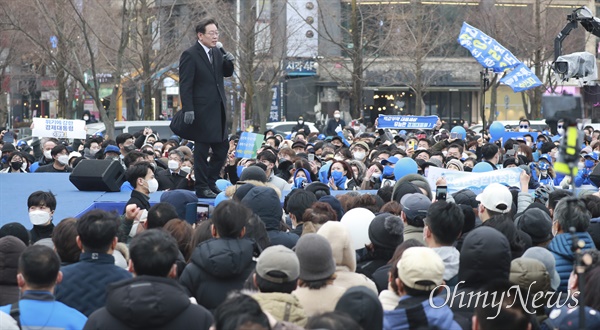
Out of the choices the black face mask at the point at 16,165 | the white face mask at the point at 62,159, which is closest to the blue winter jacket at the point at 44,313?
the white face mask at the point at 62,159

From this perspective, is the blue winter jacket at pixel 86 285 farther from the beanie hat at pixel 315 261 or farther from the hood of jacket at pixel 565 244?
the hood of jacket at pixel 565 244

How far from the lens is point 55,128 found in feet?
64.5

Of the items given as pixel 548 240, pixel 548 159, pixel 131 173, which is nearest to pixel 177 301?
pixel 548 240

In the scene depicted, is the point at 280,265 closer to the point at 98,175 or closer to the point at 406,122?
the point at 98,175

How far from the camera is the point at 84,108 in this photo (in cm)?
6081

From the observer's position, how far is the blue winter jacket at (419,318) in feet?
17.3

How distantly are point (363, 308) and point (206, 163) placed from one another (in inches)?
232

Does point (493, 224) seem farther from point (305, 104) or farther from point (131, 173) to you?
point (305, 104)

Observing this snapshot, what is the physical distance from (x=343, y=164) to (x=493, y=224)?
17.9ft

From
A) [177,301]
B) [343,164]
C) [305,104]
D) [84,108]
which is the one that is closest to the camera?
[177,301]

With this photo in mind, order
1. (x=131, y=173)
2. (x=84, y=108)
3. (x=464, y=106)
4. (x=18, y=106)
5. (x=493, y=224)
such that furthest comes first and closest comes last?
(x=18, y=106) < (x=84, y=108) < (x=464, y=106) < (x=131, y=173) < (x=493, y=224)

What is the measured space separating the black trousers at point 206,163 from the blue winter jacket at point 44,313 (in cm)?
535

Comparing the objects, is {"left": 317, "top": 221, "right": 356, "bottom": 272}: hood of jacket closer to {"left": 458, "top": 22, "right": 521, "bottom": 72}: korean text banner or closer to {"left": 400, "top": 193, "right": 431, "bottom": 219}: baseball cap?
{"left": 400, "top": 193, "right": 431, "bottom": 219}: baseball cap

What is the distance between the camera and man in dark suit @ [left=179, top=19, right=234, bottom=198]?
399 inches
